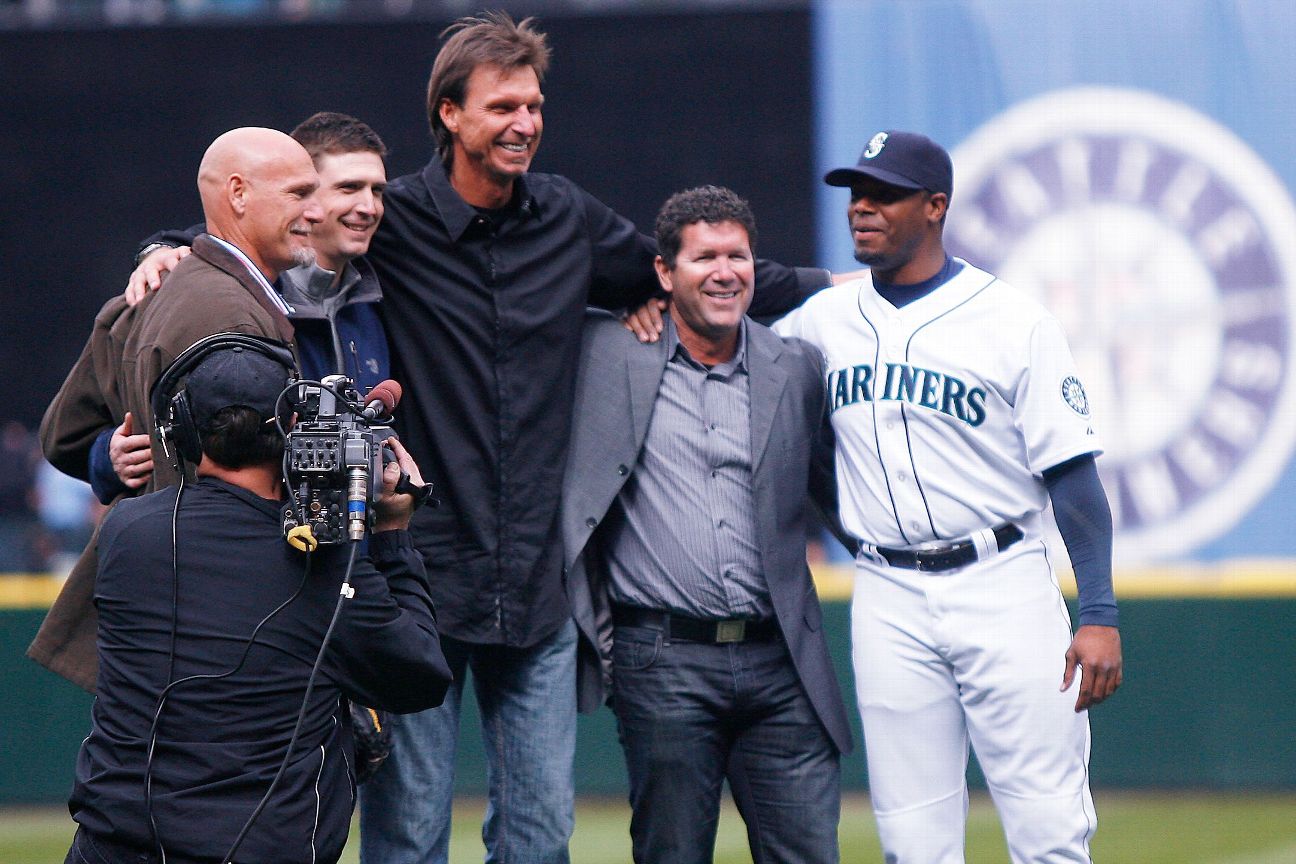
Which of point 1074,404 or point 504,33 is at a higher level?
point 504,33

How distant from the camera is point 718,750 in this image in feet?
12.3

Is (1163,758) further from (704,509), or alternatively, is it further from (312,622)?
(312,622)

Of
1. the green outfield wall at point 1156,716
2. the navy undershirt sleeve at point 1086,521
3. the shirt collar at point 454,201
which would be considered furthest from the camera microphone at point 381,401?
the green outfield wall at point 1156,716

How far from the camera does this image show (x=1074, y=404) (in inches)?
146

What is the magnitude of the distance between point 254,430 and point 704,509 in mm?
1371

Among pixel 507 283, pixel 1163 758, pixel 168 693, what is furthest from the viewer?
pixel 1163 758

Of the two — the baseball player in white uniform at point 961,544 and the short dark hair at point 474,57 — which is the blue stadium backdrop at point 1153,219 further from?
the short dark hair at point 474,57

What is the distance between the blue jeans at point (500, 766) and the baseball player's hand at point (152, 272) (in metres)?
1.01

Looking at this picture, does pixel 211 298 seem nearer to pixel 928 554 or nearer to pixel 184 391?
pixel 184 391

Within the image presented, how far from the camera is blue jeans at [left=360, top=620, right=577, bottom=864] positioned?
11.8 feet

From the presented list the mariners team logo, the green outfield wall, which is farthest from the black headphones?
the mariners team logo

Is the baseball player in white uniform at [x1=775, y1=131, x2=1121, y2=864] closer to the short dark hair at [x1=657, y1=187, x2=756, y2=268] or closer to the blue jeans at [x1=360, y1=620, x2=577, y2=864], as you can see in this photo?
the short dark hair at [x1=657, y1=187, x2=756, y2=268]

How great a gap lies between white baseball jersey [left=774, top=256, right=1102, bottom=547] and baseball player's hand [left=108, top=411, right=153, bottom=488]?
163 centimetres

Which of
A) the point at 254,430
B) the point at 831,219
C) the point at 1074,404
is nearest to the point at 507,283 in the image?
the point at 254,430
